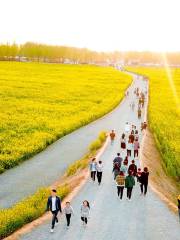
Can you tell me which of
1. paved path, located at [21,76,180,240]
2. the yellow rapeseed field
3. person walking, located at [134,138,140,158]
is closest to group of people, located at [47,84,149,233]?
paved path, located at [21,76,180,240]

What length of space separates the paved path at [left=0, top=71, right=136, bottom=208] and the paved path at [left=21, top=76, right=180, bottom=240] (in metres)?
5.15

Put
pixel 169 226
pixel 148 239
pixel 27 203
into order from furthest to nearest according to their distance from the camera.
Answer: pixel 27 203, pixel 169 226, pixel 148 239

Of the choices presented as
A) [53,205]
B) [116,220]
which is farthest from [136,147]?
[53,205]

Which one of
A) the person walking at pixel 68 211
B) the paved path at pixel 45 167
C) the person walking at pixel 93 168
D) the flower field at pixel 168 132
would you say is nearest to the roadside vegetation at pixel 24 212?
the person walking at pixel 93 168

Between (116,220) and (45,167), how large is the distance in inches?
567

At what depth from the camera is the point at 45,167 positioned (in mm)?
32688

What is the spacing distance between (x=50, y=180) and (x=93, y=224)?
11.4 m

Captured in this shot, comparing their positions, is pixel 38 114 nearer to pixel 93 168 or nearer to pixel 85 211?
pixel 93 168

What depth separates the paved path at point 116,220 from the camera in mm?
17719

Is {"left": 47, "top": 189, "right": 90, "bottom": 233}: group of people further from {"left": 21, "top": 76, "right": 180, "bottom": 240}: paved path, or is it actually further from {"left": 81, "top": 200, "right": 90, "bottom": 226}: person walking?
{"left": 21, "top": 76, "right": 180, "bottom": 240}: paved path

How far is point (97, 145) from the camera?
35.5 m

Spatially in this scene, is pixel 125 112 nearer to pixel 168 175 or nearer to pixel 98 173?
pixel 168 175

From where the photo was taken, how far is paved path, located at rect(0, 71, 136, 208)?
2686cm

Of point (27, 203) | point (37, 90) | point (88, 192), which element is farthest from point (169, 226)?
point (37, 90)
